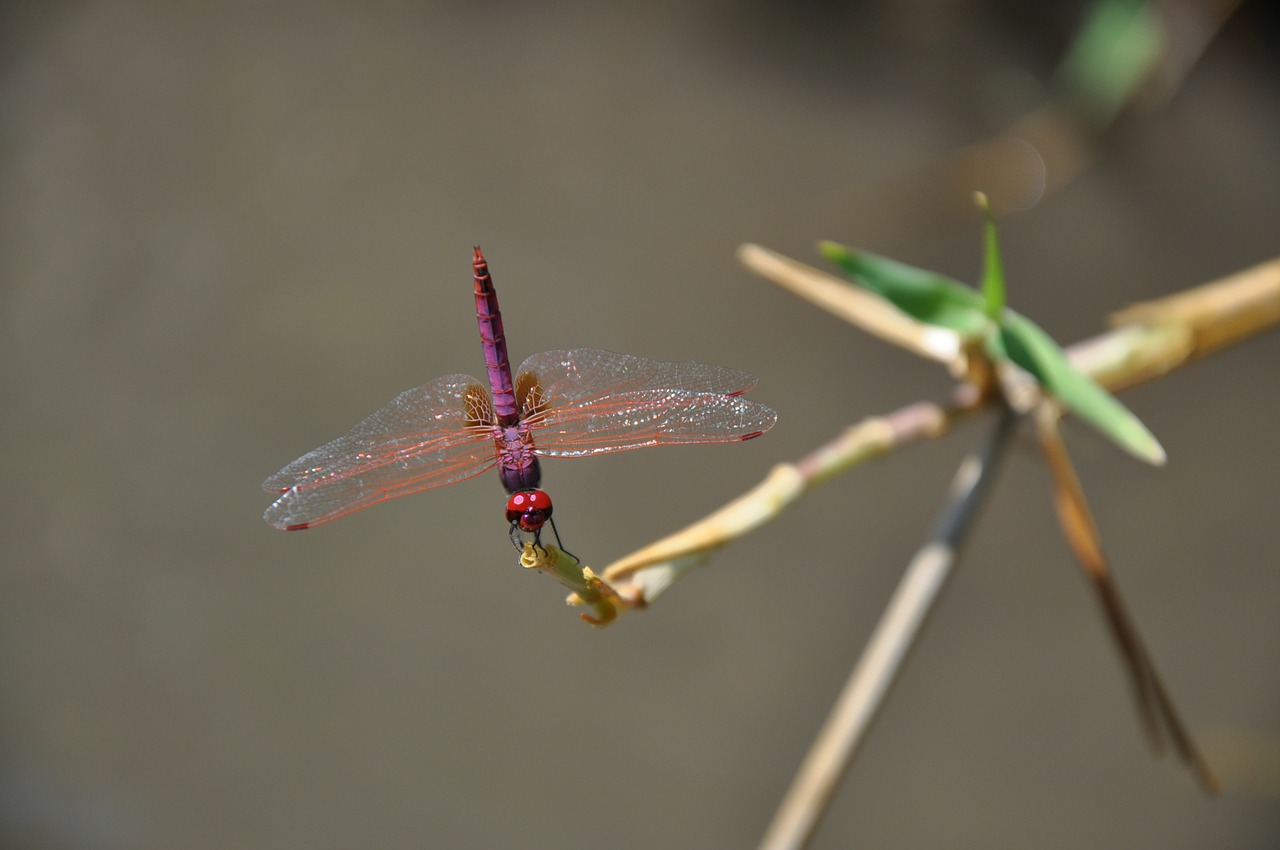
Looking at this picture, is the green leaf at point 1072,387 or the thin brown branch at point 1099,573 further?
the thin brown branch at point 1099,573

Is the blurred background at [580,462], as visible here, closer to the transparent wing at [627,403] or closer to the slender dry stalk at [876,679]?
the slender dry stalk at [876,679]

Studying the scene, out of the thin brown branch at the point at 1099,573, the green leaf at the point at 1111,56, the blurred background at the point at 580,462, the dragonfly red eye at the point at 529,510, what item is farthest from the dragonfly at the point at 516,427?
the green leaf at the point at 1111,56

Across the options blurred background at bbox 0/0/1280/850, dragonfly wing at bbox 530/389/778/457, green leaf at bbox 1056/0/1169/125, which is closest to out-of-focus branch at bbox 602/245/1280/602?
dragonfly wing at bbox 530/389/778/457

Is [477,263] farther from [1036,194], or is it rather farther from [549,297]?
[1036,194]

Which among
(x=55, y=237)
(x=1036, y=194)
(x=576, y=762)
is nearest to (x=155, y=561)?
(x=55, y=237)

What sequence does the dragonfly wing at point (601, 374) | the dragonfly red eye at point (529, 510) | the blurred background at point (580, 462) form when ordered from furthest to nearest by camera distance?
the blurred background at point (580, 462) → the dragonfly wing at point (601, 374) → the dragonfly red eye at point (529, 510)

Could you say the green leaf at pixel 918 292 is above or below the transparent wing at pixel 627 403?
Result: above
